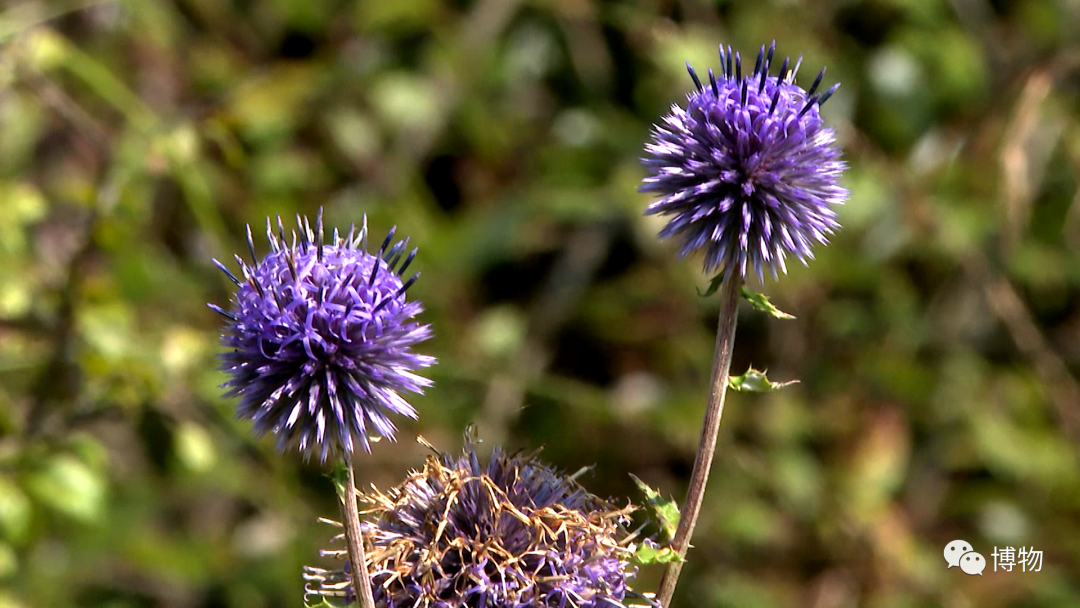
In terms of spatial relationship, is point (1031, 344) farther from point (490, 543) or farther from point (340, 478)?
point (340, 478)

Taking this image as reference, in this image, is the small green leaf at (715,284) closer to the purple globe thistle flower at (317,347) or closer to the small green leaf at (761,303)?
the small green leaf at (761,303)

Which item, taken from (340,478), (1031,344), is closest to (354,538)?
(340,478)

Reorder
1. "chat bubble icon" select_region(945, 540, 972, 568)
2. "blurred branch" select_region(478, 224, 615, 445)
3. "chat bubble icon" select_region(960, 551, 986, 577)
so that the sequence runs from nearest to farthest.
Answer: "chat bubble icon" select_region(960, 551, 986, 577) → "chat bubble icon" select_region(945, 540, 972, 568) → "blurred branch" select_region(478, 224, 615, 445)

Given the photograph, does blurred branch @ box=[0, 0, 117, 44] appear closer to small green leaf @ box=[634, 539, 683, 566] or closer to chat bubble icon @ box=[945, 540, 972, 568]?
small green leaf @ box=[634, 539, 683, 566]

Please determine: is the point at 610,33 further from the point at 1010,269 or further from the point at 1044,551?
the point at 1044,551

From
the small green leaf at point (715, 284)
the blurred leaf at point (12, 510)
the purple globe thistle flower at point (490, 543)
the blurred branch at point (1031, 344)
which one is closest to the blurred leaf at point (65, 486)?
the blurred leaf at point (12, 510)

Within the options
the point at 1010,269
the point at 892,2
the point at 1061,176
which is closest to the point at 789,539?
the point at 1010,269

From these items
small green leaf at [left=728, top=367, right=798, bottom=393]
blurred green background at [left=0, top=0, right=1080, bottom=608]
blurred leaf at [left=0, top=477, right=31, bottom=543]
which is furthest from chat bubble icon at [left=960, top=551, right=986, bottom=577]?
blurred leaf at [left=0, top=477, right=31, bottom=543]
